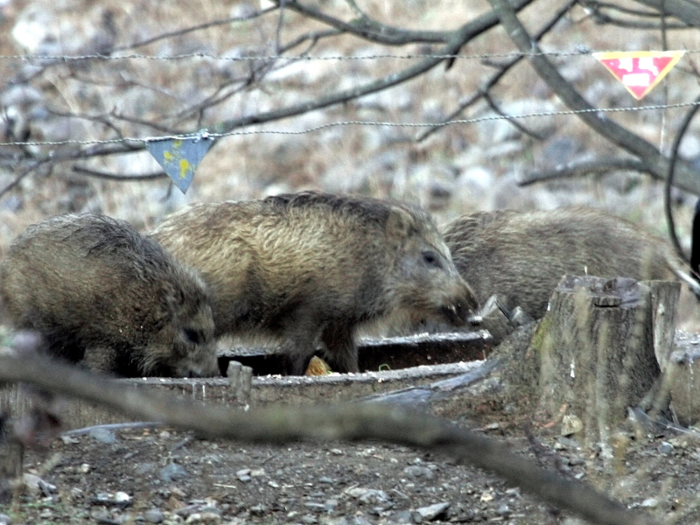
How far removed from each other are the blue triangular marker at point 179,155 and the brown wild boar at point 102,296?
405mm

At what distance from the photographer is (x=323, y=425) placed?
1.76 meters

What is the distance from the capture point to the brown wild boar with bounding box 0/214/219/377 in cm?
587

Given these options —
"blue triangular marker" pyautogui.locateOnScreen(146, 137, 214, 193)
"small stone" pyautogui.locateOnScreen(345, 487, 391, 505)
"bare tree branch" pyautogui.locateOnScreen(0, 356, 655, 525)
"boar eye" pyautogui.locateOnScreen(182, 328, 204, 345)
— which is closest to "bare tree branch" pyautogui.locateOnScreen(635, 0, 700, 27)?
"blue triangular marker" pyautogui.locateOnScreen(146, 137, 214, 193)

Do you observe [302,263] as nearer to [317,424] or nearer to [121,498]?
[121,498]

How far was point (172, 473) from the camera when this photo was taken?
4441mm

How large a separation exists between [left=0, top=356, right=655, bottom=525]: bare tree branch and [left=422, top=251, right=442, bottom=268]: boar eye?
547 cm

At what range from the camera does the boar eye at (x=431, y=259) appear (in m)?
7.28

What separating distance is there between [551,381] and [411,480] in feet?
2.57

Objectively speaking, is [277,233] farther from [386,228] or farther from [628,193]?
[628,193]

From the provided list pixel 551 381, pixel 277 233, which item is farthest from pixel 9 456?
pixel 277 233

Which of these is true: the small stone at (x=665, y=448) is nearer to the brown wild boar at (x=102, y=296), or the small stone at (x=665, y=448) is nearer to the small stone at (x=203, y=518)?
the small stone at (x=203, y=518)

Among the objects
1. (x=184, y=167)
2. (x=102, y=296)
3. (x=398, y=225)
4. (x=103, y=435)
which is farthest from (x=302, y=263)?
(x=103, y=435)

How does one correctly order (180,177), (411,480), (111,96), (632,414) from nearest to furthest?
(411,480)
(632,414)
(180,177)
(111,96)

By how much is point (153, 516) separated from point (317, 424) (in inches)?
95.1
